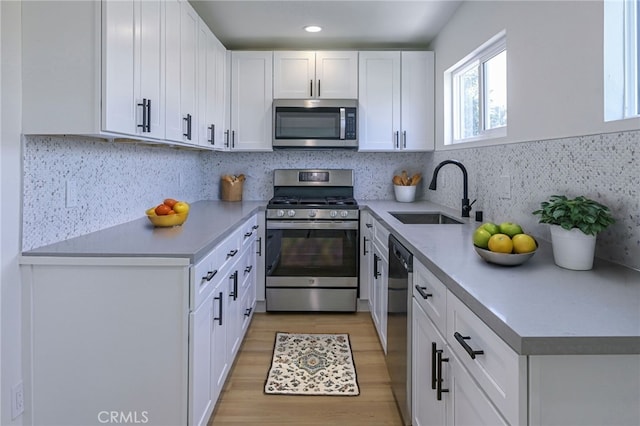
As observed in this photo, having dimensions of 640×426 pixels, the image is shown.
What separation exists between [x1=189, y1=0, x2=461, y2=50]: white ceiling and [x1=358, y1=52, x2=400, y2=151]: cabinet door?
200 millimetres

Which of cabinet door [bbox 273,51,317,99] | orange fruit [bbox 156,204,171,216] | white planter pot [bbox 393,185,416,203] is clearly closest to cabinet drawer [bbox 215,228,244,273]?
orange fruit [bbox 156,204,171,216]

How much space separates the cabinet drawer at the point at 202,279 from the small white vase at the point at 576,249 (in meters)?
1.32

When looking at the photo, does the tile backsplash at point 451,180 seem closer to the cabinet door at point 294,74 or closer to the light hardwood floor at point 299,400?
the cabinet door at point 294,74

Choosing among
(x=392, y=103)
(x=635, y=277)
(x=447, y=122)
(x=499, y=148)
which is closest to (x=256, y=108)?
(x=392, y=103)

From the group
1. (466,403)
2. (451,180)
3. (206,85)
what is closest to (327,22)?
(206,85)

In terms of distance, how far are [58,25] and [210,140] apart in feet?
5.38

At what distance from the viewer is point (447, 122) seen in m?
3.38

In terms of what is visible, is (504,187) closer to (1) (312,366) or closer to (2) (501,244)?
(2) (501,244)

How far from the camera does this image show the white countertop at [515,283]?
826 millimetres

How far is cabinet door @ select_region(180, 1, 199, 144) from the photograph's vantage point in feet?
8.04

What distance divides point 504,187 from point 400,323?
95 centimetres

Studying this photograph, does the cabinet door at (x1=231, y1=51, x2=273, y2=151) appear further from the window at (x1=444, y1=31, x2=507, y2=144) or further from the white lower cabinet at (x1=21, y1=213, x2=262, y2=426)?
the white lower cabinet at (x1=21, y1=213, x2=262, y2=426)

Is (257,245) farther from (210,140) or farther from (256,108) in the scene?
Result: (256,108)

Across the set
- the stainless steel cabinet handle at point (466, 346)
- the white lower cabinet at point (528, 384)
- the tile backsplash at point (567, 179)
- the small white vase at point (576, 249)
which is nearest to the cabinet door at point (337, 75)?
the tile backsplash at point (567, 179)
